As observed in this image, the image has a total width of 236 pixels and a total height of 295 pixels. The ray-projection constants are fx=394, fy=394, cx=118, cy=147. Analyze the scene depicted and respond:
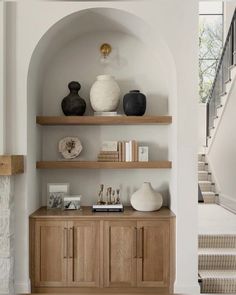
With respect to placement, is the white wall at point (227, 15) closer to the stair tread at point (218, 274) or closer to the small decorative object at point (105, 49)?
the small decorative object at point (105, 49)

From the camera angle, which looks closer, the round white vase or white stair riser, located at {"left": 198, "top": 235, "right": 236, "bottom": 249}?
the round white vase

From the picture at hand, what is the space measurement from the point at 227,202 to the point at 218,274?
7.70 ft

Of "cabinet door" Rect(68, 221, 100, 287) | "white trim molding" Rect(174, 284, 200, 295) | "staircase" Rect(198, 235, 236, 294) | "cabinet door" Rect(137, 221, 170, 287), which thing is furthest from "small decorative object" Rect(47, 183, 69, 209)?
"staircase" Rect(198, 235, 236, 294)

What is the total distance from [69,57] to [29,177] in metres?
1.42

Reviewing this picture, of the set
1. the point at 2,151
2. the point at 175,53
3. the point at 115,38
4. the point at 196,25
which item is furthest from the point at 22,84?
the point at 196,25

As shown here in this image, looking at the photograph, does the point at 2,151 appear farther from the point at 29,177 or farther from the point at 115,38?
the point at 115,38

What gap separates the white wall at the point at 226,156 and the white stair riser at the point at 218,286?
2.13 metres

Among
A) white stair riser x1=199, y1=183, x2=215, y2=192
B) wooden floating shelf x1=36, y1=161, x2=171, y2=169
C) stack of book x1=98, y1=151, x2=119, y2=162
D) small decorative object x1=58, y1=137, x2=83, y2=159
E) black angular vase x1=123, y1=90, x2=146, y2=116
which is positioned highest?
black angular vase x1=123, y1=90, x2=146, y2=116

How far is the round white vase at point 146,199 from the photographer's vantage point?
4004mm

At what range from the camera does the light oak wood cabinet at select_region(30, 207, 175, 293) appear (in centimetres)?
380

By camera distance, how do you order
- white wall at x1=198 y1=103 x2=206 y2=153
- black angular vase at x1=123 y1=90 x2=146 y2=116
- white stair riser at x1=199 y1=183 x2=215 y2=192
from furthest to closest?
white wall at x1=198 y1=103 x2=206 y2=153
white stair riser at x1=199 y1=183 x2=215 y2=192
black angular vase at x1=123 y1=90 x2=146 y2=116

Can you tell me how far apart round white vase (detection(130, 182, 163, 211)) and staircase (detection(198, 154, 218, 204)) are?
3.07 meters

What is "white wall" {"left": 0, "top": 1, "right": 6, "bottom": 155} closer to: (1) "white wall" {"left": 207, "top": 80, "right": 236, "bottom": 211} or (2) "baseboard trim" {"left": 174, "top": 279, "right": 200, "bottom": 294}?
(2) "baseboard trim" {"left": 174, "top": 279, "right": 200, "bottom": 294}

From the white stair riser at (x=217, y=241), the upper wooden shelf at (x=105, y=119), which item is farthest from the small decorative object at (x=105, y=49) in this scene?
the white stair riser at (x=217, y=241)
